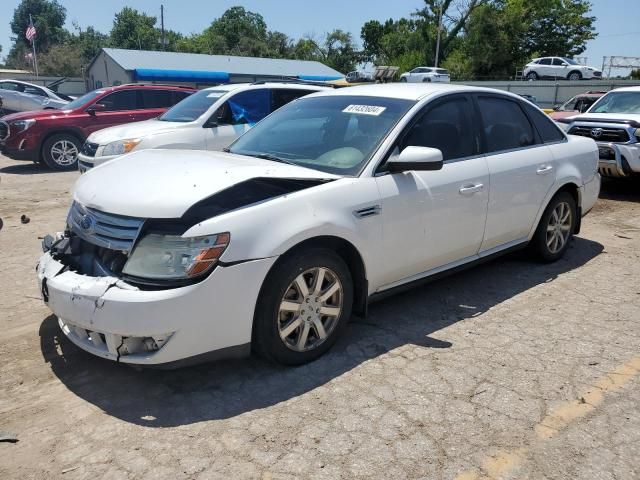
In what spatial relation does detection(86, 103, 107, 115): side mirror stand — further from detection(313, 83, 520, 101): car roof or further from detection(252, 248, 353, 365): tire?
detection(252, 248, 353, 365): tire

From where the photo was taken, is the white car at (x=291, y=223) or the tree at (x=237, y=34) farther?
the tree at (x=237, y=34)

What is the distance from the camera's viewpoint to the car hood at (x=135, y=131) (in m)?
8.28

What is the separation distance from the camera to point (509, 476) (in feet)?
8.49

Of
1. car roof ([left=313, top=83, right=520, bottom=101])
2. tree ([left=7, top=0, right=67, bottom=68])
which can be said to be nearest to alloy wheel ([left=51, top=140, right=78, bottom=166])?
car roof ([left=313, top=83, right=520, bottom=101])

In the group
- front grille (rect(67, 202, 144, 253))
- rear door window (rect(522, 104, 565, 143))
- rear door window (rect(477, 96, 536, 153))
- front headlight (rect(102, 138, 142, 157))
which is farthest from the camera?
front headlight (rect(102, 138, 142, 157))

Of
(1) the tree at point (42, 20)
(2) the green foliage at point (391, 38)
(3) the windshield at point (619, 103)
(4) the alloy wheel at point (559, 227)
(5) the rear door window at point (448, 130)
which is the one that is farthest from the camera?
(1) the tree at point (42, 20)

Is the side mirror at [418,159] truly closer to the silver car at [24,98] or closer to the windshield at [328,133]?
the windshield at [328,133]

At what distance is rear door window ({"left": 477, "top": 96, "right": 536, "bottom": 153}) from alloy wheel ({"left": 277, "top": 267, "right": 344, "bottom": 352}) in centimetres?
199

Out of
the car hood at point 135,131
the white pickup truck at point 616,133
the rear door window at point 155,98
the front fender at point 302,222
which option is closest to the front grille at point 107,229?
the front fender at point 302,222

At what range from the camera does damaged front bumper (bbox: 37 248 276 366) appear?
289cm

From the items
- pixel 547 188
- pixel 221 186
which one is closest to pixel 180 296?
pixel 221 186

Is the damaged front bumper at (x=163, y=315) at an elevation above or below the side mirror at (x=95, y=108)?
below

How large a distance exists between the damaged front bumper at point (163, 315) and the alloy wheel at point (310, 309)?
0.26m

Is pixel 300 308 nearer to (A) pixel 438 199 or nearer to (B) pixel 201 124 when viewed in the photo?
(A) pixel 438 199
